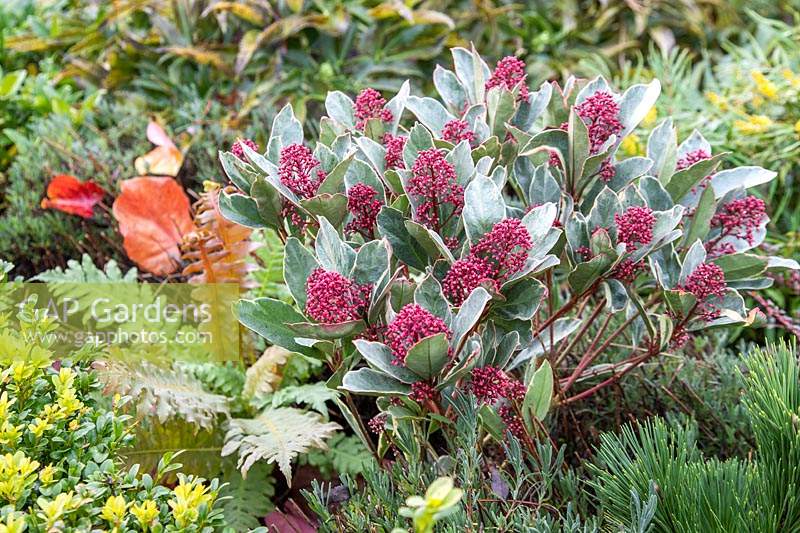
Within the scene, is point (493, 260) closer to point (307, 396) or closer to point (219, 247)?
point (307, 396)

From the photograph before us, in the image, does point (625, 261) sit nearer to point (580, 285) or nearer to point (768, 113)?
point (580, 285)

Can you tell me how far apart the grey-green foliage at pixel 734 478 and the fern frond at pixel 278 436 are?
2.11 ft

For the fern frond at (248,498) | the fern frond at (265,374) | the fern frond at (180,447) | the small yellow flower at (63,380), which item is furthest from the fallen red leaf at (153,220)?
the small yellow flower at (63,380)

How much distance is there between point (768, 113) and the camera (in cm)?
283

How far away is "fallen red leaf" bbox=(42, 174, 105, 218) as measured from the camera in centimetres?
273

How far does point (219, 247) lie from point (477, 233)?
4.00ft

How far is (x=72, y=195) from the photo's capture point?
2785 millimetres

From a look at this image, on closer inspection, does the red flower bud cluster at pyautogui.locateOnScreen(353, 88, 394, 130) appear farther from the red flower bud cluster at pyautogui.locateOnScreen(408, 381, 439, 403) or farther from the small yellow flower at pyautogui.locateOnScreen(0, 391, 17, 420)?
the small yellow flower at pyautogui.locateOnScreen(0, 391, 17, 420)

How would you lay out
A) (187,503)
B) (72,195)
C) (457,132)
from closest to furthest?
(187,503) → (457,132) → (72,195)

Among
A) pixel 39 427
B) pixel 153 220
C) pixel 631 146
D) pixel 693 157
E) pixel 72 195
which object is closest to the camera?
pixel 39 427

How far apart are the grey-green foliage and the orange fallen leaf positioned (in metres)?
2.07

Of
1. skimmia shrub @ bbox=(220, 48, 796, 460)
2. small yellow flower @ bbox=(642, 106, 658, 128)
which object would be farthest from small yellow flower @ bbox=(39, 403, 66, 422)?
small yellow flower @ bbox=(642, 106, 658, 128)

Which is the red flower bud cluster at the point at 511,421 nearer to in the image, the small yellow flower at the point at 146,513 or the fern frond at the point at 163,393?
the small yellow flower at the point at 146,513

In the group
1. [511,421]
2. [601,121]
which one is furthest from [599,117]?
[511,421]
